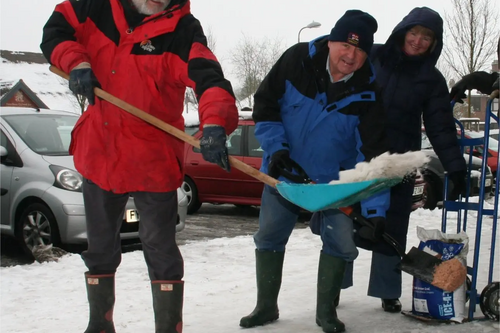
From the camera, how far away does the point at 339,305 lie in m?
3.96

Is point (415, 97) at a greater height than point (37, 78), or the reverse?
point (37, 78)

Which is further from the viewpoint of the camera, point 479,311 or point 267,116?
point 479,311

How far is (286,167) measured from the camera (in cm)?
320

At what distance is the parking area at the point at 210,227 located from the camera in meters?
6.32

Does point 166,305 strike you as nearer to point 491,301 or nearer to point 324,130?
point 324,130

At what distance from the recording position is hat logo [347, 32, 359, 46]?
10.3ft

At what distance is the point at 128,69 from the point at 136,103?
16cm

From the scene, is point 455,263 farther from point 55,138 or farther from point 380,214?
point 55,138

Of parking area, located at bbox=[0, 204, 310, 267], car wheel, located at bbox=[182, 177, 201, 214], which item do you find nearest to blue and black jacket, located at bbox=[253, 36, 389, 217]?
parking area, located at bbox=[0, 204, 310, 267]

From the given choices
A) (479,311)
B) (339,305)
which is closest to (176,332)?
(339,305)

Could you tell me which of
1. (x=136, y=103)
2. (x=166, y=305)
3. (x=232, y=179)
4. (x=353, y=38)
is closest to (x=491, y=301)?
(x=353, y=38)

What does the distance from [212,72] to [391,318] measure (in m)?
1.95

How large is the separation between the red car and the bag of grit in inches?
202

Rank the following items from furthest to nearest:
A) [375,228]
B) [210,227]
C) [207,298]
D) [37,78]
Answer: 1. [37,78]
2. [210,227]
3. [207,298]
4. [375,228]
